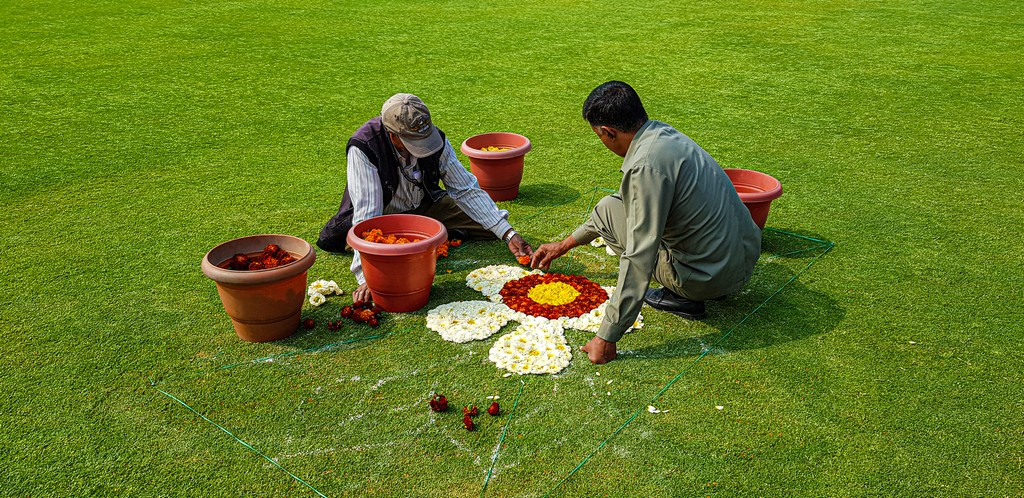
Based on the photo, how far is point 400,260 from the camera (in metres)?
4.08

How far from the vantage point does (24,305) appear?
14.5 feet

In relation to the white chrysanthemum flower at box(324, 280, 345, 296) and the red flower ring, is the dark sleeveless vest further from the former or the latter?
the red flower ring

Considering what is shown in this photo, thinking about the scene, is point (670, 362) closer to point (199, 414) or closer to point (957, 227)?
point (199, 414)

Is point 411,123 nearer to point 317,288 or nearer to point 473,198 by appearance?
point 473,198

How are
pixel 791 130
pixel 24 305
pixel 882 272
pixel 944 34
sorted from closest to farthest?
pixel 24 305
pixel 882 272
pixel 791 130
pixel 944 34

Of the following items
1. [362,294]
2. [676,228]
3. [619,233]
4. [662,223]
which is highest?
[662,223]

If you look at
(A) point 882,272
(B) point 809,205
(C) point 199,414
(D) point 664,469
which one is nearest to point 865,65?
(B) point 809,205

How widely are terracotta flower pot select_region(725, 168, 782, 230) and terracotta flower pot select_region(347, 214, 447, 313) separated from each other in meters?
1.97

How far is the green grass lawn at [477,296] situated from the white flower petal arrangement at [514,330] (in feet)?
0.28

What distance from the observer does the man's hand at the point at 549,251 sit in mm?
4430

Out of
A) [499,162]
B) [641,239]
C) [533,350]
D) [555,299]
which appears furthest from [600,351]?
[499,162]

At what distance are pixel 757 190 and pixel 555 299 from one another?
1689 mm

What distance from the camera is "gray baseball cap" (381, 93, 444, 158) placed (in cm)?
423

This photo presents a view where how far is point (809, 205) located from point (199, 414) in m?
4.43
